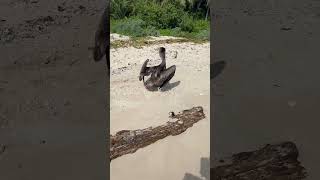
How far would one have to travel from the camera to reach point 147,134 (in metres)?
5.66

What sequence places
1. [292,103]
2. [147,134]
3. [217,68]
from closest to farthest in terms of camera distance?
[217,68]
[292,103]
[147,134]

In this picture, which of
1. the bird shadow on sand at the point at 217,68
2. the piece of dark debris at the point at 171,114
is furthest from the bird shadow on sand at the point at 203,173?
the bird shadow on sand at the point at 217,68

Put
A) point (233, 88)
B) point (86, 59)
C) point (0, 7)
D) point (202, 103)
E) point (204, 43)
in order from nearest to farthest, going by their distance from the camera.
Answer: point (0, 7), point (86, 59), point (233, 88), point (202, 103), point (204, 43)

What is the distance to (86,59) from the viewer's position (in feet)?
7.08

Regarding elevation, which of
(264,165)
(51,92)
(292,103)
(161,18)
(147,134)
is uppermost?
(51,92)

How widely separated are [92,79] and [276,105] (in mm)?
768

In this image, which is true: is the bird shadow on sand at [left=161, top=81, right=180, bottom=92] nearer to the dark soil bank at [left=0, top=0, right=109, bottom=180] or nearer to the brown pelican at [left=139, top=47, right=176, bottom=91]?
the brown pelican at [left=139, top=47, right=176, bottom=91]

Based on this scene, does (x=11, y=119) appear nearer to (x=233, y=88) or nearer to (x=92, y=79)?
(x=92, y=79)

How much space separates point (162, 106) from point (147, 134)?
117 cm

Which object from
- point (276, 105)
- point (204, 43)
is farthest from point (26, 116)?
point (204, 43)

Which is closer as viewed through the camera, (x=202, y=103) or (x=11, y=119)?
(x=11, y=119)

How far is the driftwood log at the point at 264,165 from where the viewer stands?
242 centimetres

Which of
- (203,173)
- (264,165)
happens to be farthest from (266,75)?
(203,173)

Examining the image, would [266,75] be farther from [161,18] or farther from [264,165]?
[161,18]
